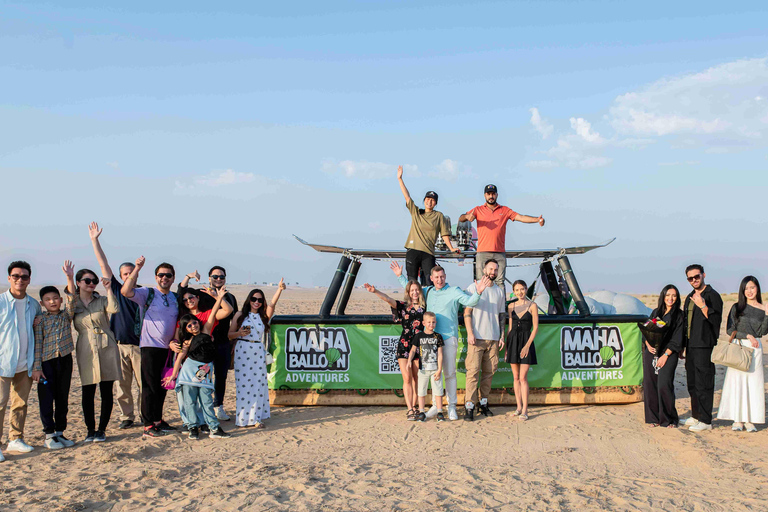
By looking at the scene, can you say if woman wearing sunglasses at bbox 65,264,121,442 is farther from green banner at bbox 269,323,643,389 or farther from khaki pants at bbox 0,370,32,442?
green banner at bbox 269,323,643,389

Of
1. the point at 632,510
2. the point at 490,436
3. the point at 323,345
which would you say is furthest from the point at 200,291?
the point at 632,510

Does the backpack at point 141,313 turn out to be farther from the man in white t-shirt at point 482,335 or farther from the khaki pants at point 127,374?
the man in white t-shirt at point 482,335

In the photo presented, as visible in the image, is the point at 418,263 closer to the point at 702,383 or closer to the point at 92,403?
the point at 702,383

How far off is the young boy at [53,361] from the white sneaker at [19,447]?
208mm

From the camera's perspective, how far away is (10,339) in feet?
18.3

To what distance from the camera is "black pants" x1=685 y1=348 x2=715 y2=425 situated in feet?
22.3

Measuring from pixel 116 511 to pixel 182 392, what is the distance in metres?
1.99

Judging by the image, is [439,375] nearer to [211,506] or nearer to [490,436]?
[490,436]

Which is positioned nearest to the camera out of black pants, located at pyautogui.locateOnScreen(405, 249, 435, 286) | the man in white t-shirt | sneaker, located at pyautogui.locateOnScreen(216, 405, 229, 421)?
the man in white t-shirt

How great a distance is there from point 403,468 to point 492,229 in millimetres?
3867

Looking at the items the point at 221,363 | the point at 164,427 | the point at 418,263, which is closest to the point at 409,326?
the point at 418,263

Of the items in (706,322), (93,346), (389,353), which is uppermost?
(706,322)

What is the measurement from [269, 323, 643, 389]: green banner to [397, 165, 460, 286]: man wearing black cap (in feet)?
2.98

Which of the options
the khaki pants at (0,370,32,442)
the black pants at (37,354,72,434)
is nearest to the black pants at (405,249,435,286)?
the black pants at (37,354,72,434)
